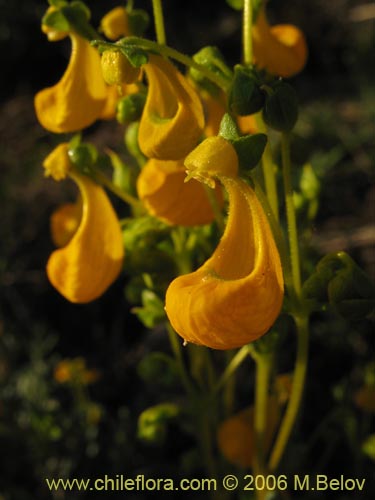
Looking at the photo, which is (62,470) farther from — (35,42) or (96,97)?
(35,42)

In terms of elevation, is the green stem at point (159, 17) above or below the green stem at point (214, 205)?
above

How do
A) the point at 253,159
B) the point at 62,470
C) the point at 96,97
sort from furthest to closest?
the point at 62,470
the point at 96,97
the point at 253,159

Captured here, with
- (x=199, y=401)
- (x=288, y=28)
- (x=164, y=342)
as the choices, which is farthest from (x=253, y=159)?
(x=164, y=342)

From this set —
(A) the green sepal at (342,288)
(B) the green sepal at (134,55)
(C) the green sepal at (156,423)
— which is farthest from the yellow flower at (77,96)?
(C) the green sepal at (156,423)

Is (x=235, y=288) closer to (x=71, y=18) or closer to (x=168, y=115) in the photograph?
(x=168, y=115)

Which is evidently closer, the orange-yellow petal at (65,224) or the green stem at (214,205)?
the green stem at (214,205)

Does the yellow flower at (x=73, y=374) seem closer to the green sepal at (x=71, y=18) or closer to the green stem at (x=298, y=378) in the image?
the green stem at (x=298, y=378)
